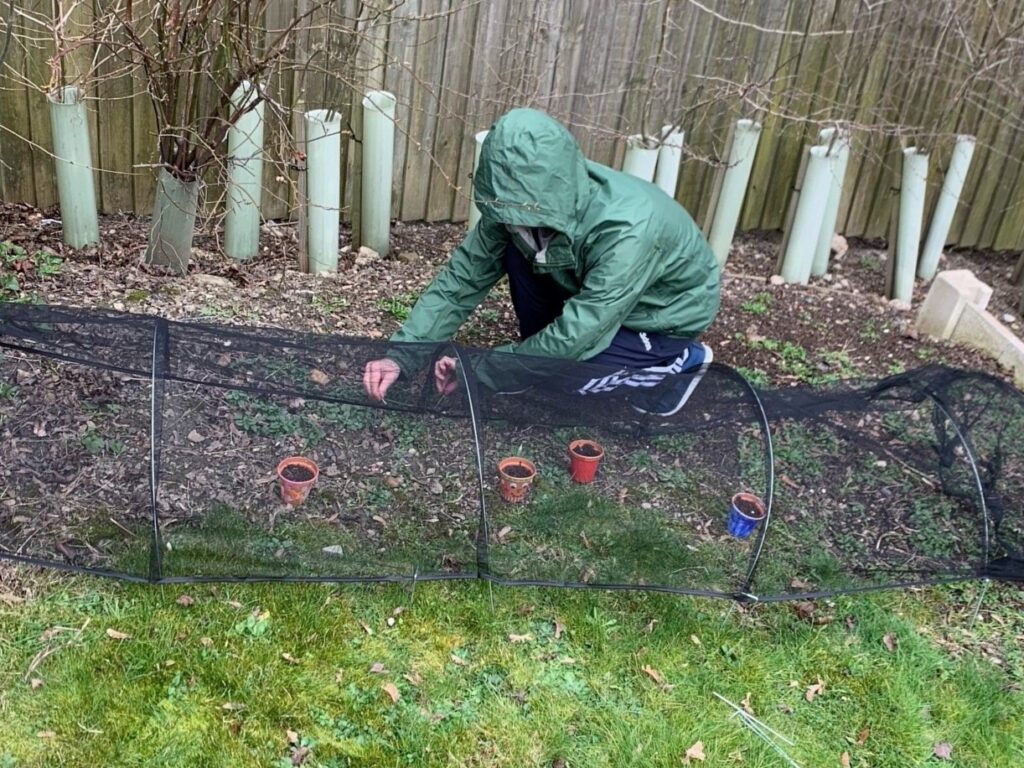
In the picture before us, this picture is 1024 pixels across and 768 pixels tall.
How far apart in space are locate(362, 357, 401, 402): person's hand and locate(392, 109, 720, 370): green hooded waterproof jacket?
1.90 ft

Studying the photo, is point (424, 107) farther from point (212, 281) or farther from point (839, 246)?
point (839, 246)

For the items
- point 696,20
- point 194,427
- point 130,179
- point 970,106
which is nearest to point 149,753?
point 194,427

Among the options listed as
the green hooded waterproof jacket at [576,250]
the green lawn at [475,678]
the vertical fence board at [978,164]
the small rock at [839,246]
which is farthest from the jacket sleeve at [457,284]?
the vertical fence board at [978,164]

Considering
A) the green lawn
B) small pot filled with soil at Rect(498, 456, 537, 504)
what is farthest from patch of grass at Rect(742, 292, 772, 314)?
small pot filled with soil at Rect(498, 456, 537, 504)

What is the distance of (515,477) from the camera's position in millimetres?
3096

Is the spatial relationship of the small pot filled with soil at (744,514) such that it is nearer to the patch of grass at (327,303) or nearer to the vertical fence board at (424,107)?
the patch of grass at (327,303)

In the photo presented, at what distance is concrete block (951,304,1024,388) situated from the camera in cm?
484

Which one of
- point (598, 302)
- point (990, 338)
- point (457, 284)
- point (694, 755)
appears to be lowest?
point (694, 755)

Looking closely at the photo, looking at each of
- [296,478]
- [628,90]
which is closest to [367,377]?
[296,478]

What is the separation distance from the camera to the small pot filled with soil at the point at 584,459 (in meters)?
3.11

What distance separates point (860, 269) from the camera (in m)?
6.08

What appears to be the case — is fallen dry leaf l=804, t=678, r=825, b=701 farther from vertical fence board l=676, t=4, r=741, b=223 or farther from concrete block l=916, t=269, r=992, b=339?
vertical fence board l=676, t=4, r=741, b=223

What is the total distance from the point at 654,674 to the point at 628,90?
11.7 ft

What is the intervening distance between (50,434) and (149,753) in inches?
39.6
